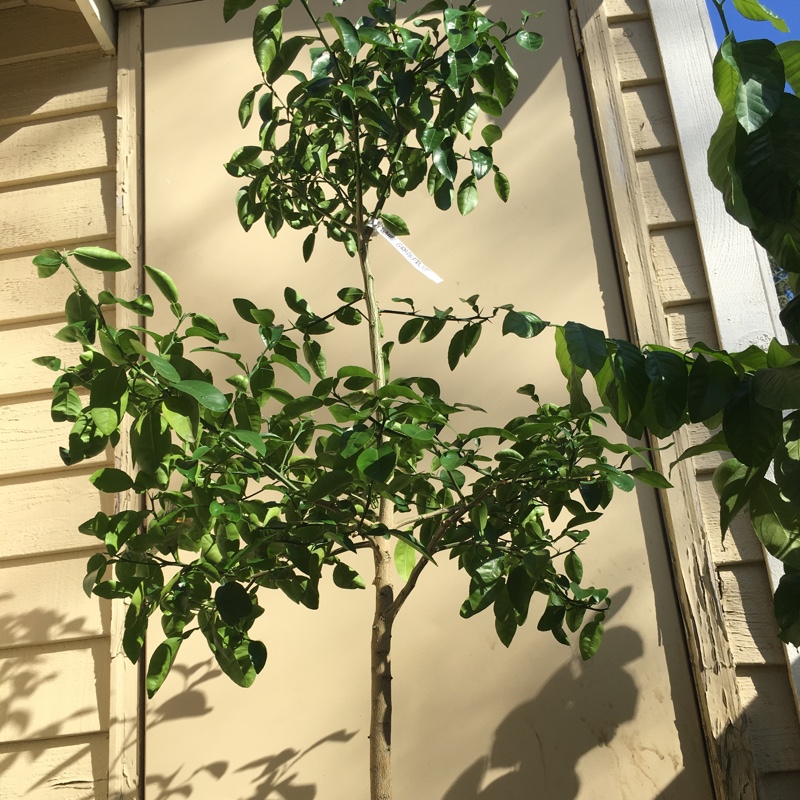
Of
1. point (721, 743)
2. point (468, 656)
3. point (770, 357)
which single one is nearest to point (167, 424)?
point (770, 357)

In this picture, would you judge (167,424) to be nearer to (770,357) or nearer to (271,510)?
(271,510)

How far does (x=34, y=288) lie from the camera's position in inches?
74.7

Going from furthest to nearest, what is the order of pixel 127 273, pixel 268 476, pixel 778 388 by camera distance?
pixel 127 273
pixel 268 476
pixel 778 388

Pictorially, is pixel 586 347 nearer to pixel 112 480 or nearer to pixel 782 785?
pixel 112 480

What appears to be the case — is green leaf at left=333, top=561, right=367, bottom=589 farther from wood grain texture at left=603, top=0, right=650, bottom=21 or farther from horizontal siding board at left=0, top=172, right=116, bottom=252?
wood grain texture at left=603, top=0, right=650, bottom=21

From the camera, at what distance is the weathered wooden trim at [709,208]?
1.69 meters

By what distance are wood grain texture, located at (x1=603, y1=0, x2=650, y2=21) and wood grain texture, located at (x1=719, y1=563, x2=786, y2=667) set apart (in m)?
1.19

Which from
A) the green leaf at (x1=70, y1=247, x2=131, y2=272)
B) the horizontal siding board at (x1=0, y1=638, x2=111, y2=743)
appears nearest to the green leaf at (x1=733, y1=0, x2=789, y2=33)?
the green leaf at (x1=70, y1=247, x2=131, y2=272)

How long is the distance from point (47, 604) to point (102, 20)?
Answer: 1265 mm

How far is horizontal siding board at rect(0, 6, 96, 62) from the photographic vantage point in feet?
6.70

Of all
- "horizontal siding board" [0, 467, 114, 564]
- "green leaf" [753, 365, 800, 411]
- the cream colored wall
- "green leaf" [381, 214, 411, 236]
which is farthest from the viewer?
"horizontal siding board" [0, 467, 114, 564]

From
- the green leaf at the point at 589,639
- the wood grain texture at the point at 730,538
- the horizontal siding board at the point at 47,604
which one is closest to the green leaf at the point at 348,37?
the green leaf at the point at 589,639

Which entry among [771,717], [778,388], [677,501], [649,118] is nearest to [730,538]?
[677,501]

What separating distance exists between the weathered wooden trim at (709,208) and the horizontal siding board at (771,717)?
0.17 m
